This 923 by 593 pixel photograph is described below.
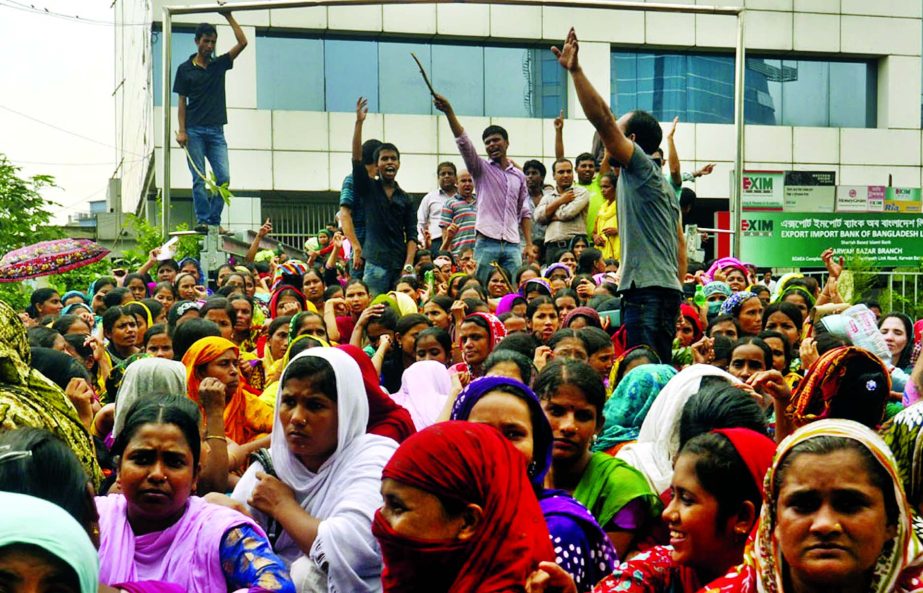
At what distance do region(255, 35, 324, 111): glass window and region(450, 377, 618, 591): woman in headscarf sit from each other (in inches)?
871

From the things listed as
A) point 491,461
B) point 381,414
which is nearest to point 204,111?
point 381,414

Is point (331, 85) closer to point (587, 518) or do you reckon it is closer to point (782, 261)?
point (782, 261)

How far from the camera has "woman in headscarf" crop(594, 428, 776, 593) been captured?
119 inches

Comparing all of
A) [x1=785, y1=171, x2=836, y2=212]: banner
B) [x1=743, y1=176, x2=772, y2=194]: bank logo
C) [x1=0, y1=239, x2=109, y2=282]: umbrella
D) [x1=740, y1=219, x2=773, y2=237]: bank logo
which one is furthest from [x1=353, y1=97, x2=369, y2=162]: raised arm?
[x1=785, y1=171, x2=836, y2=212]: banner

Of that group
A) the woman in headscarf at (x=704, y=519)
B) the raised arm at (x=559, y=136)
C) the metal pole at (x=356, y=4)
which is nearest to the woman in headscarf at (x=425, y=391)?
the woman in headscarf at (x=704, y=519)

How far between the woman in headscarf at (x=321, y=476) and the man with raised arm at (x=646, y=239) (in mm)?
2611

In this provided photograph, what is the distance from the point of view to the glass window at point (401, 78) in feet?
83.0

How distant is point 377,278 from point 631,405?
6232mm

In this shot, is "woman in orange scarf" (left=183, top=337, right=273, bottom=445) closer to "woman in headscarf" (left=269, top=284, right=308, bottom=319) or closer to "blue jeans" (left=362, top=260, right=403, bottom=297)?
"woman in headscarf" (left=269, top=284, right=308, bottom=319)

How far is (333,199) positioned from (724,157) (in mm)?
9057

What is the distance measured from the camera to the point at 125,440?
360 cm

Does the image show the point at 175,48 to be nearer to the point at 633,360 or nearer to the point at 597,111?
the point at 597,111

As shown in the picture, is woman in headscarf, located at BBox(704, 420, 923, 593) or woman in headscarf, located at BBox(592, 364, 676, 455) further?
woman in headscarf, located at BBox(592, 364, 676, 455)

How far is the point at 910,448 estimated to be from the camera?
337cm
